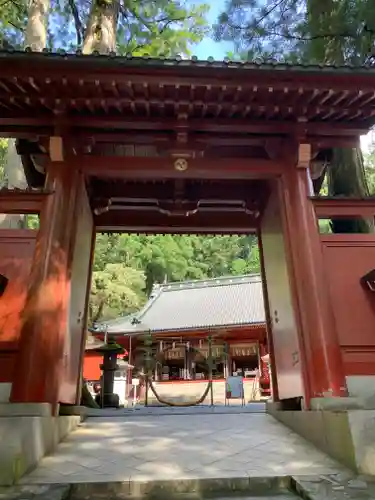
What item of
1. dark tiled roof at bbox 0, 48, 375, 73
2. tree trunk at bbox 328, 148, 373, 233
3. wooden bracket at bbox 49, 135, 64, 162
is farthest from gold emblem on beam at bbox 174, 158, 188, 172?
tree trunk at bbox 328, 148, 373, 233

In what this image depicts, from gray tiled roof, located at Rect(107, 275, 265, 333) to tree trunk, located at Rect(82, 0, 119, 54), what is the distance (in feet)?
38.2

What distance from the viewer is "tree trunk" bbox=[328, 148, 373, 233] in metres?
7.77

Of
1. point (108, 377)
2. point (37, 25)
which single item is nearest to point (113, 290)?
point (108, 377)

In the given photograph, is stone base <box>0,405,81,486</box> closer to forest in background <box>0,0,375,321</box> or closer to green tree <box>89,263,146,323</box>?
forest in background <box>0,0,375,321</box>

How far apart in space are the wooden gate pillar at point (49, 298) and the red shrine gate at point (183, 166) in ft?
0.04

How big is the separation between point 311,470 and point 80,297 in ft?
13.2

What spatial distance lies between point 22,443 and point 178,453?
1390 mm

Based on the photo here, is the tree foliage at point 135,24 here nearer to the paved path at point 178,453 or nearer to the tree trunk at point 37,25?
the tree trunk at point 37,25

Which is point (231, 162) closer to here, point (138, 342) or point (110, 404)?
point (110, 404)

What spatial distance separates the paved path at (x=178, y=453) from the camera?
3.40 metres

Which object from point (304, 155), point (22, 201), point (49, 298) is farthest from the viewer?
point (304, 155)

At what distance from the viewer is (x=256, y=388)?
18.3 meters

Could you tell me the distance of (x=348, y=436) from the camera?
141 inches

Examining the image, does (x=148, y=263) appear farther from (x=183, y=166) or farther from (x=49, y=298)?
(x=49, y=298)
